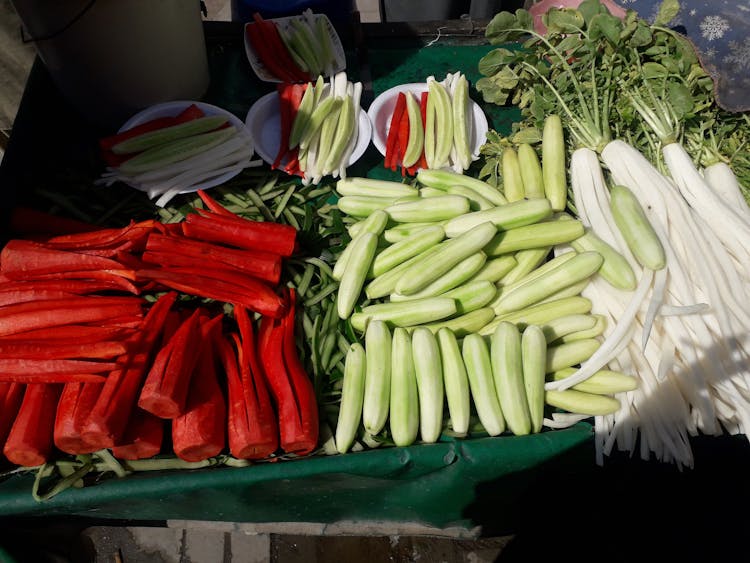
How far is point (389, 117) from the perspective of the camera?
12.1 ft

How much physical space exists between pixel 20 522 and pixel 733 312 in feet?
12.0

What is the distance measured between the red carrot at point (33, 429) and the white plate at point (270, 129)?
1807 mm

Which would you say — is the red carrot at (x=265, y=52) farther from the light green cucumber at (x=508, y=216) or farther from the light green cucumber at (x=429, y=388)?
the light green cucumber at (x=429, y=388)

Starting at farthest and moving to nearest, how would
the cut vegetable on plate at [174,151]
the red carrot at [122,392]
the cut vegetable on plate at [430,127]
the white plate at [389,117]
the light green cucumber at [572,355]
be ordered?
1. the white plate at [389,117]
2. the cut vegetable on plate at [430,127]
3. the cut vegetable on plate at [174,151]
4. the light green cucumber at [572,355]
5. the red carrot at [122,392]

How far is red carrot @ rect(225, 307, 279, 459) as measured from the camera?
2.16 m

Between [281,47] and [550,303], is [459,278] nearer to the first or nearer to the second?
[550,303]

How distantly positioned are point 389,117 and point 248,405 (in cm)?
233

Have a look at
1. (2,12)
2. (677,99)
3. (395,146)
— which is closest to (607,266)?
(677,99)

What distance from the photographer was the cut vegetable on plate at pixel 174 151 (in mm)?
2996

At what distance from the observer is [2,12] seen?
13.5 feet

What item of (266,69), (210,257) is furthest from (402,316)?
(266,69)

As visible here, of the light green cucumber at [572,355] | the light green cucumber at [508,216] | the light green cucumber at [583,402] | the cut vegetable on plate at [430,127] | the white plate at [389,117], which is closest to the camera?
the light green cucumber at [583,402]

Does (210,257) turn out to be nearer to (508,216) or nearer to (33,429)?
(33,429)

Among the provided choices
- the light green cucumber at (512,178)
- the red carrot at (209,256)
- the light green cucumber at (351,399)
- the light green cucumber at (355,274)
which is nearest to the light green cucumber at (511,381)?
the light green cucumber at (351,399)
